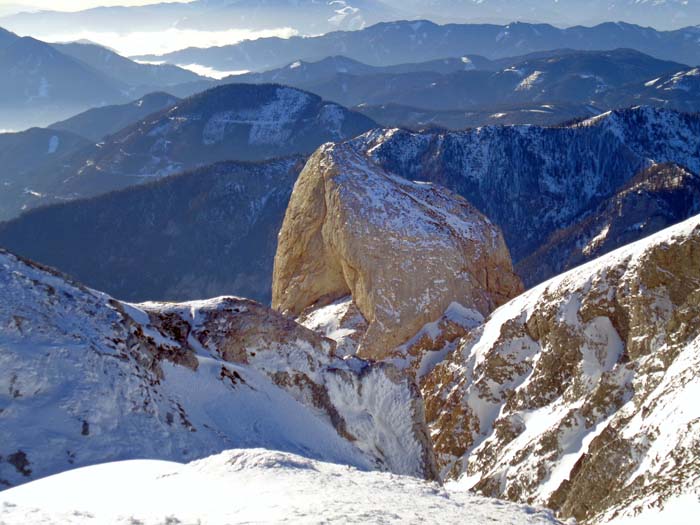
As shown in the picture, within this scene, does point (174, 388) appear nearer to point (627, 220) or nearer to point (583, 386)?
point (583, 386)

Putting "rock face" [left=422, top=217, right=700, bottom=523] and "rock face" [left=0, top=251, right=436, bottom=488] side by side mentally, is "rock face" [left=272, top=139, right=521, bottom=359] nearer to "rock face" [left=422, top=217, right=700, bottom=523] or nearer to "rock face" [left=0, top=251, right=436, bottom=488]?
"rock face" [left=422, top=217, right=700, bottom=523]

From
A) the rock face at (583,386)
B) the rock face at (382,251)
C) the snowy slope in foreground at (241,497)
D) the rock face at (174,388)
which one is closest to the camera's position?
the snowy slope in foreground at (241,497)

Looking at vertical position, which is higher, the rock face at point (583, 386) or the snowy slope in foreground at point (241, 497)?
the snowy slope in foreground at point (241, 497)

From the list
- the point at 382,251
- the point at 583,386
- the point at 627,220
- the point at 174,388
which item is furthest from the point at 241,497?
the point at 627,220

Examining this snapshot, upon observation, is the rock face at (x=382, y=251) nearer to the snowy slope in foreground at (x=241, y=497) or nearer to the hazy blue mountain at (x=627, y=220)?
the snowy slope in foreground at (x=241, y=497)

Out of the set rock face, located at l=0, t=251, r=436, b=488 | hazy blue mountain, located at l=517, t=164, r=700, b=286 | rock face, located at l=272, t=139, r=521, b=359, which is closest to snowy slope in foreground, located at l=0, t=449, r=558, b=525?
rock face, located at l=0, t=251, r=436, b=488

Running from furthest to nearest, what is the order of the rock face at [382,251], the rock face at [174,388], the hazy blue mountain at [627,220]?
the hazy blue mountain at [627,220] < the rock face at [382,251] < the rock face at [174,388]

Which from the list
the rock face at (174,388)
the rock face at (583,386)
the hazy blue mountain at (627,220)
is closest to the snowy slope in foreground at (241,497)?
the rock face at (174,388)
